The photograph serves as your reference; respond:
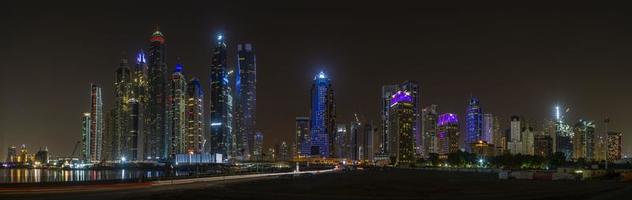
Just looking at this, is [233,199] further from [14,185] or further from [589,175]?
[589,175]

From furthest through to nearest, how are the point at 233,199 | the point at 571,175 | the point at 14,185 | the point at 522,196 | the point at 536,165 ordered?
the point at 536,165 < the point at 571,175 < the point at 14,185 < the point at 522,196 < the point at 233,199

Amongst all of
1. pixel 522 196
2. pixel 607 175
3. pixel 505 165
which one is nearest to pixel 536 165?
pixel 505 165

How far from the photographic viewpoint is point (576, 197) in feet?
153

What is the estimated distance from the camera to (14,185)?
58062 millimetres

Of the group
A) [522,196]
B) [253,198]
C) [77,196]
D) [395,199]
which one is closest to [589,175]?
[522,196]

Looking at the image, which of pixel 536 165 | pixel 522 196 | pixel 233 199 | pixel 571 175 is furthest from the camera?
pixel 536 165

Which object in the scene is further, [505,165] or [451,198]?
[505,165]

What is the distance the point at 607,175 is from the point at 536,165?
107m

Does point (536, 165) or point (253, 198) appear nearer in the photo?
point (253, 198)

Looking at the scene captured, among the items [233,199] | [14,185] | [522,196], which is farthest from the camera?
[14,185]

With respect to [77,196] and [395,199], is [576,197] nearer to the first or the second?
[395,199]

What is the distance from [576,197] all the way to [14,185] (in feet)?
161

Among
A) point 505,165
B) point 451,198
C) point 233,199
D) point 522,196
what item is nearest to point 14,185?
point 233,199

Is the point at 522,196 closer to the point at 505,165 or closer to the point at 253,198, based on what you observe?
the point at 253,198
